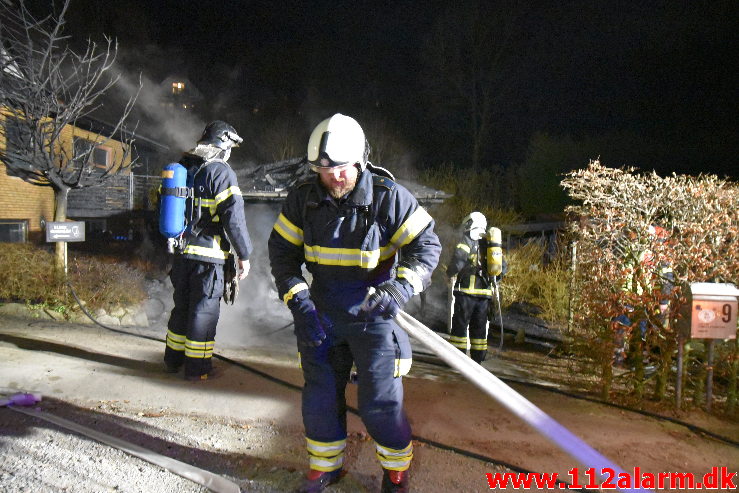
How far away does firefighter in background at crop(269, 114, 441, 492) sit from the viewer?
2.58m

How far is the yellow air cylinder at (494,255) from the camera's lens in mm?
5840

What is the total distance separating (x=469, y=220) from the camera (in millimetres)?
6227

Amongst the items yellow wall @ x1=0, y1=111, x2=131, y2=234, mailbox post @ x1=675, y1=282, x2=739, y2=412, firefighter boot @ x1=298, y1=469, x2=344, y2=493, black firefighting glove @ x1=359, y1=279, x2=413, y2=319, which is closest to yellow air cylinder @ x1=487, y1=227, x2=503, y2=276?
mailbox post @ x1=675, y1=282, x2=739, y2=412

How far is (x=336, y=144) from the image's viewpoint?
101 inches

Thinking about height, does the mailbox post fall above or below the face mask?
below

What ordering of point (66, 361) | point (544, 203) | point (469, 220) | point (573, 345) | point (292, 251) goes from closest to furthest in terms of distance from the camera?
point (292, 251), point (66, 361), point (573, 345), point (469, 220), point (544, 203)

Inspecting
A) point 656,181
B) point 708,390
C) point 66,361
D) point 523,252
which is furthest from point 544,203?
point 66,361

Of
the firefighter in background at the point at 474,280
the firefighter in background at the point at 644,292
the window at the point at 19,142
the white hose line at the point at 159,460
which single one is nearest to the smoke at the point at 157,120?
the window at the point at 19,142

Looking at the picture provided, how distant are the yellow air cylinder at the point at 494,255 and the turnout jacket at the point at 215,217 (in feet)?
9.63

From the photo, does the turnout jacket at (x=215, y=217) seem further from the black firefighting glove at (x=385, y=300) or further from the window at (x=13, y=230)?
the window at (x=13, y=230)

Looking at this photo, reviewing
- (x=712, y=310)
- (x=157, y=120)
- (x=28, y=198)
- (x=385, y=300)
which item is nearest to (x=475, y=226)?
(x=712, y=310)

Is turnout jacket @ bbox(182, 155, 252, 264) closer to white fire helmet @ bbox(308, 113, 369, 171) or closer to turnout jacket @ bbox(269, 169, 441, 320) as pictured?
turnout jacket @ bbox(269, 169, 441, 320)

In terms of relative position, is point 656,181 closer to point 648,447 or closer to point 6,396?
point 648,447

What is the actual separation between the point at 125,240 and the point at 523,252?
10.5 meters
